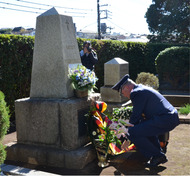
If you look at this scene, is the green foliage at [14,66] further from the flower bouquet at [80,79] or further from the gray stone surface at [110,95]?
the flower bouquet at [80,79]

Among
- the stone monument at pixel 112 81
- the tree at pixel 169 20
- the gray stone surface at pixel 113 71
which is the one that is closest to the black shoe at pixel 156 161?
the stone monument at pixel 112 81

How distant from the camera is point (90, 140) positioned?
4.38 metres

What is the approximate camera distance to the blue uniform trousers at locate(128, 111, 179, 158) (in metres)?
3.90

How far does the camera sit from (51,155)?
13.6 ft

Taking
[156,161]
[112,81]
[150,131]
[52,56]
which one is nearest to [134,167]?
[156,161]

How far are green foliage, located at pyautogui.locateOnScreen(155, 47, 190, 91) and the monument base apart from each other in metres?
10.5

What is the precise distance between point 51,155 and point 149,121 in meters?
1.56

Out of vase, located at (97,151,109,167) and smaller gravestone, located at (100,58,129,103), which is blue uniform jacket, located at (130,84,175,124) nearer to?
vase, located at (97,151,109,167)

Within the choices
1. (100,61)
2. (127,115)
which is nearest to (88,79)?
(127,115)

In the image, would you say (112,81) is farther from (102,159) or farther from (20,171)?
(20,171)

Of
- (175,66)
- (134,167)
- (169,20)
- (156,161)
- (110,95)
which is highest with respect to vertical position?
(169,20)

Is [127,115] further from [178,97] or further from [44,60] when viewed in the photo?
[178,97]

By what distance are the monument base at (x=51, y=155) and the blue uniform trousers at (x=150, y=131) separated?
2.40 feet

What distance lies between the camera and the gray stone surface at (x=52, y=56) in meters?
4.39
